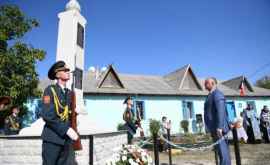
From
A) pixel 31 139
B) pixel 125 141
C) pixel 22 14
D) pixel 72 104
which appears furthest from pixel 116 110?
pixel 72 104

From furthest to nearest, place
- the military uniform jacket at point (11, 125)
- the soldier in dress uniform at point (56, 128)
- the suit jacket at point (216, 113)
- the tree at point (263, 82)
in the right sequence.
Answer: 1. the tree at point (263, 82)
2. the military uniform jacket at point (11, 125)
3. the suit jacket at point (216, 113)
4. the soldier in dress uniform at point (56, 128)

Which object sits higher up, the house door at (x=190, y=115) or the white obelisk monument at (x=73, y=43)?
the white obelisk monument at (x=73, y=43)

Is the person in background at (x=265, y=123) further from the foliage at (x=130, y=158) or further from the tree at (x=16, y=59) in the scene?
the tree at (x=16, y=59)

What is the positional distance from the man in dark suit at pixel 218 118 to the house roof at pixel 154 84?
12.0 m

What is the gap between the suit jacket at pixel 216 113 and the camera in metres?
4.38

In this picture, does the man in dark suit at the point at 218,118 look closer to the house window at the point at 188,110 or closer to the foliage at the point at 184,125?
the foliage at the point at 184,125

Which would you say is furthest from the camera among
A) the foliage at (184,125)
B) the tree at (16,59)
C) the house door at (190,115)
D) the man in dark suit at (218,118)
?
the house door at (190,115)

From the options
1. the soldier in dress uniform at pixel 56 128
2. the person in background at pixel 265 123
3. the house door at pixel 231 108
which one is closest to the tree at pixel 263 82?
the house door at pixel 231 108

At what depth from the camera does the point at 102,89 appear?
16.8 meters

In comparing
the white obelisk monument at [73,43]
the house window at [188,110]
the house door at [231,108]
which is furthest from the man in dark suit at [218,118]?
the house door at [231,108]

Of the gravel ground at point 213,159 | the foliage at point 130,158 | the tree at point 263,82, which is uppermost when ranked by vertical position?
the tree at point 263,82

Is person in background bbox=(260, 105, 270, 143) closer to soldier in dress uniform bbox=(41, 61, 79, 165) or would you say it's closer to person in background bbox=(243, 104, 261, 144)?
person in background bbox=(243, 104, 261, 144)

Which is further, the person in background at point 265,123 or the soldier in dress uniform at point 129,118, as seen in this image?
the person in background at point 265,123

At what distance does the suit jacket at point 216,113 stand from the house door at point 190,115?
590 inches
